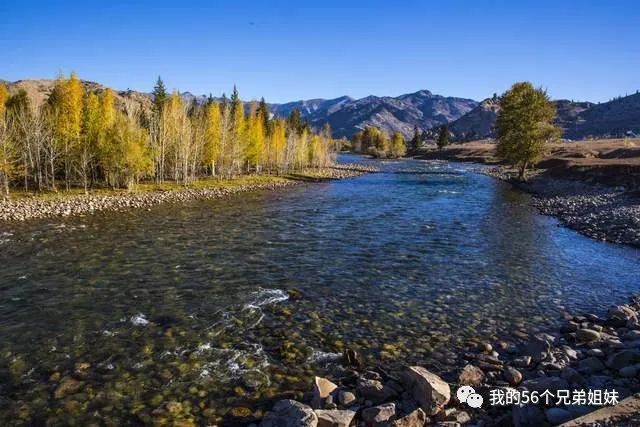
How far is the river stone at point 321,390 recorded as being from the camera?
11.5 m

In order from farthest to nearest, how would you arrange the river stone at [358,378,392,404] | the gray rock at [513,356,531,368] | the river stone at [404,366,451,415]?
the gray rock at [513,356,531,368] → the river stone at [358,378,392,404] → the river stone at [404,366,451,415]

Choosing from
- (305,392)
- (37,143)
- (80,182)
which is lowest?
(305,392)

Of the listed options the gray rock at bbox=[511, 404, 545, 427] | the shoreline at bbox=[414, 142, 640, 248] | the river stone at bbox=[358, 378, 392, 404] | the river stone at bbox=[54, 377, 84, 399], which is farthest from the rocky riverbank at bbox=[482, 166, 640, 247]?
the river stone at bbox=[54, 377, 84, 399]

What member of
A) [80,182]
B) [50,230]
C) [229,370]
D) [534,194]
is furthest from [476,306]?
[80,182]

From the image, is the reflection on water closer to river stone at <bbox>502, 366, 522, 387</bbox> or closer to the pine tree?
river stone at <bbox>502, 366, 522, 387</bbox>

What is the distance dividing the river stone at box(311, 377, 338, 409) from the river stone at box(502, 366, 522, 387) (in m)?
5.19

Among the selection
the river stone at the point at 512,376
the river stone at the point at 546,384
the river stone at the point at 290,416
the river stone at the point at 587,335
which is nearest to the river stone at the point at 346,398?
the river stone at the point at 290,416

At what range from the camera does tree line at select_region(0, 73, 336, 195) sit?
5478 centimetres

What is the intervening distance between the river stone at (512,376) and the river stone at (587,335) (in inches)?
181

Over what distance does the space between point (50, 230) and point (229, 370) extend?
2971 centimetres

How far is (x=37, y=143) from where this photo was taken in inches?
2117

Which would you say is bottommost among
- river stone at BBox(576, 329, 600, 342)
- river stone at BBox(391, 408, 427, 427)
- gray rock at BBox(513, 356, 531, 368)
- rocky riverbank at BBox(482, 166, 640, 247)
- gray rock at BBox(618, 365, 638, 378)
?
gray rock at BBox(513, 356, 531, 368)

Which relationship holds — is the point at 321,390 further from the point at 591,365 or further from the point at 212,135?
the point at 212,135

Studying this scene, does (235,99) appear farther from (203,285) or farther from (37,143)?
(203,285)
